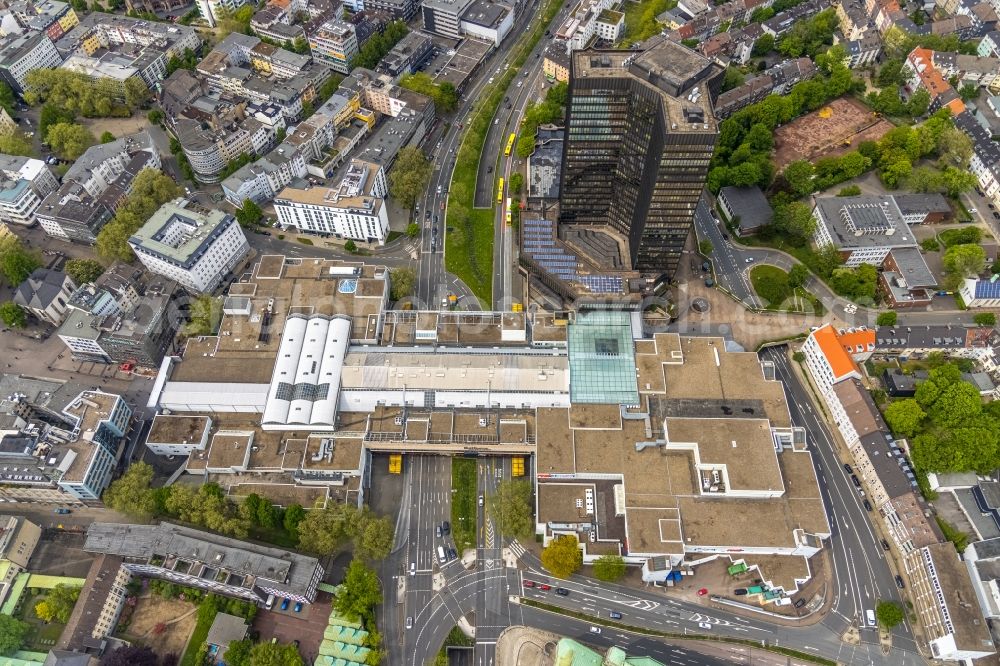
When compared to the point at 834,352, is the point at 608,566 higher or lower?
lower

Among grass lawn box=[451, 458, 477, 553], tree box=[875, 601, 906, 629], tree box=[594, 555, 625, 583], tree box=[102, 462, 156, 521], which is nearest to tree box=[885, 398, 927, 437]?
tree box=[875, 601, 906, 629]

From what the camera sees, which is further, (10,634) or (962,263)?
(962,263)

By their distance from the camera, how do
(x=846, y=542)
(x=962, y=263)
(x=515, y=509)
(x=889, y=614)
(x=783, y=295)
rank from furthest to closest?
(x=783, y=295), (x=962, y=263), (x=846, y=542), (x=515, y=509), (x=889, y=614)

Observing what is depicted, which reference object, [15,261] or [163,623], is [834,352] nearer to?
[163,623]

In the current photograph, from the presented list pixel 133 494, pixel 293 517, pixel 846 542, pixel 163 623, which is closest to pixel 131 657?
pixel 163 623

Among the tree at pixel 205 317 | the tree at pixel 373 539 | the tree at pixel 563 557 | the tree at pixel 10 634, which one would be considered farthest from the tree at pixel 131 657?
the tree at pixel 563 557

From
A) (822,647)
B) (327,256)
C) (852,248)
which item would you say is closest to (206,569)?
(327,256)

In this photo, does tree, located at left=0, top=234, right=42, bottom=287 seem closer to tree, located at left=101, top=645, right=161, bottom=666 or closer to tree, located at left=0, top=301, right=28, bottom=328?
tree, located at left=0, top=301, right=28, bottom=328

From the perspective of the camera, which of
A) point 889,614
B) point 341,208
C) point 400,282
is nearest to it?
point 889,614
